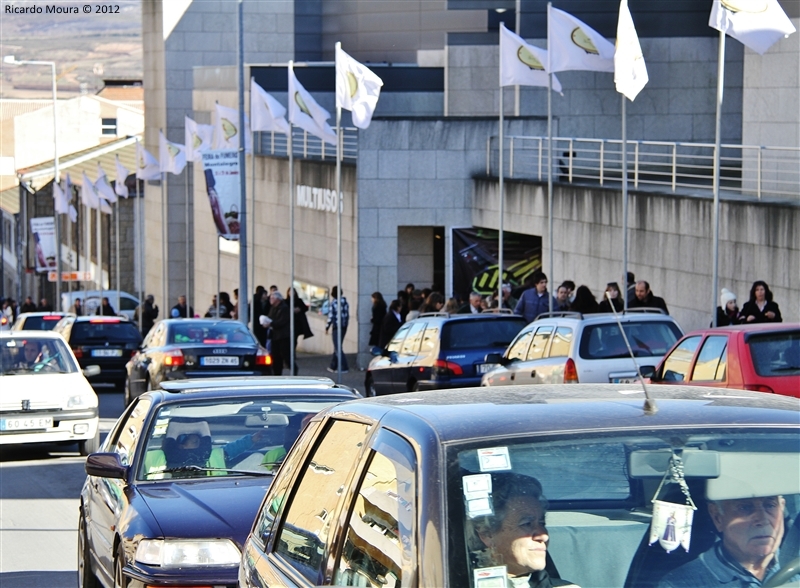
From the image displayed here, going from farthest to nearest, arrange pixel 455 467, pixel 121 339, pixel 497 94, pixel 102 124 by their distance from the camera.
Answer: pixel 102 124 → pixel 497 94 → pixel 121 339 → pixel 455 467

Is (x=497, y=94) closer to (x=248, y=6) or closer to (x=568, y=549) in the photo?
(x=248, y=6)

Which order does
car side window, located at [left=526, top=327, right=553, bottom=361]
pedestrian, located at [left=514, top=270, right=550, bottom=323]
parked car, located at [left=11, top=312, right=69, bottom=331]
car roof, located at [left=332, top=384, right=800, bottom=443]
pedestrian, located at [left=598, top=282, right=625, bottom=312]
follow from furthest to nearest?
1. parked car, located at [left=11, top=312, right=69, bottom=331]
2. pedestrian, located at [left=514, top=270, right=550, bottom=323]
3. pedestrian, located at [left=598, top=282, right=625, bottom=312]
4. car side window, located at [left=526, top=327, right=553, bottom=361]
5. car roof, located at [left=332, top=384, right=800, bottom=443]

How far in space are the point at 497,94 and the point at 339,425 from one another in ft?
104

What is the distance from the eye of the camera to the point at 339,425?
4.51m

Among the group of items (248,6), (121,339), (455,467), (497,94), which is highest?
(248,6)

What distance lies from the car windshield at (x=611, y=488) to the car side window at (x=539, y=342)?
1294 cm

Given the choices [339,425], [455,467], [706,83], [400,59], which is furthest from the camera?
[400,59]

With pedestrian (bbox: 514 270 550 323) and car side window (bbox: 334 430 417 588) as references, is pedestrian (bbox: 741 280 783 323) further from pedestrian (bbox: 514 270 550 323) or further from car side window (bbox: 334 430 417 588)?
car side window (bbox: 334 430 417 588)

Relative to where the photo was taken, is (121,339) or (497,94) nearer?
(121,339)

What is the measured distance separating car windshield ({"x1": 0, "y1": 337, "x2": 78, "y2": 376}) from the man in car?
14.0m

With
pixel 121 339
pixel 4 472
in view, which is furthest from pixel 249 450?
pixel 121 339

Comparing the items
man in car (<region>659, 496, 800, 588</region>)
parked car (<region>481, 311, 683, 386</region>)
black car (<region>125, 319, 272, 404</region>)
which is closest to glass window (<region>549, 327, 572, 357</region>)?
parked car (<region>481, 311, 683, 386</region>)

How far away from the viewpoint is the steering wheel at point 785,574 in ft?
11.7

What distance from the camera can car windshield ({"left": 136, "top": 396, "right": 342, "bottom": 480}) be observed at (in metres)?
7.93
